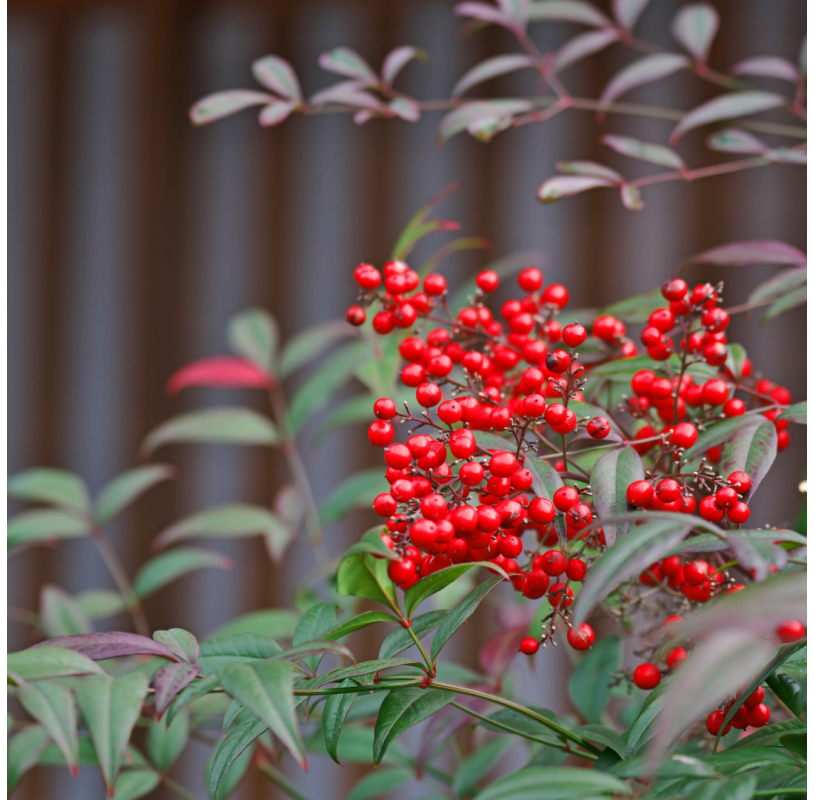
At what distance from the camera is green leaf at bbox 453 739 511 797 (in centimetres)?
50

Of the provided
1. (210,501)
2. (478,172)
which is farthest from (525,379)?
(210,501)

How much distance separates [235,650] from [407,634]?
0.26ft

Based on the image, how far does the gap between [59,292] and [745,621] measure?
4.49 feet

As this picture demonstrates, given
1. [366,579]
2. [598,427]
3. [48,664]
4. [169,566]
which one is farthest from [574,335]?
[169,566]

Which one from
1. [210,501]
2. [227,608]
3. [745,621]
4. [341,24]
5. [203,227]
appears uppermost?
[341,24]

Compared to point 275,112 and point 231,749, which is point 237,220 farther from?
point 231,749

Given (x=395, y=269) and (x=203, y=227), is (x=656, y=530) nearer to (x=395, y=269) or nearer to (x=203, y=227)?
(x=395, y=269)

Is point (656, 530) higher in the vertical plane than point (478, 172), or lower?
lower

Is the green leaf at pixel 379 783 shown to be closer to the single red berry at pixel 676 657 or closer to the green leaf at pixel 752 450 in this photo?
the single red berry at pixel 676 657

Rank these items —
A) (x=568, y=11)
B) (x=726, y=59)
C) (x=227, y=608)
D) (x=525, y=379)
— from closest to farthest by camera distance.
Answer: (x=525, y=379)
(x=568, y=11)
(x=726, y=59)
(x=227, y=608)

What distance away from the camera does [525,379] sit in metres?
Answer: 0.34

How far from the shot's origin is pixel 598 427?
31 cm

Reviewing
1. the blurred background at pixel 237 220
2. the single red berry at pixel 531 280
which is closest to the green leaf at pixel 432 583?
the single red berry at pixel 531 280

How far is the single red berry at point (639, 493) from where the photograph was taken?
282 millimetres
